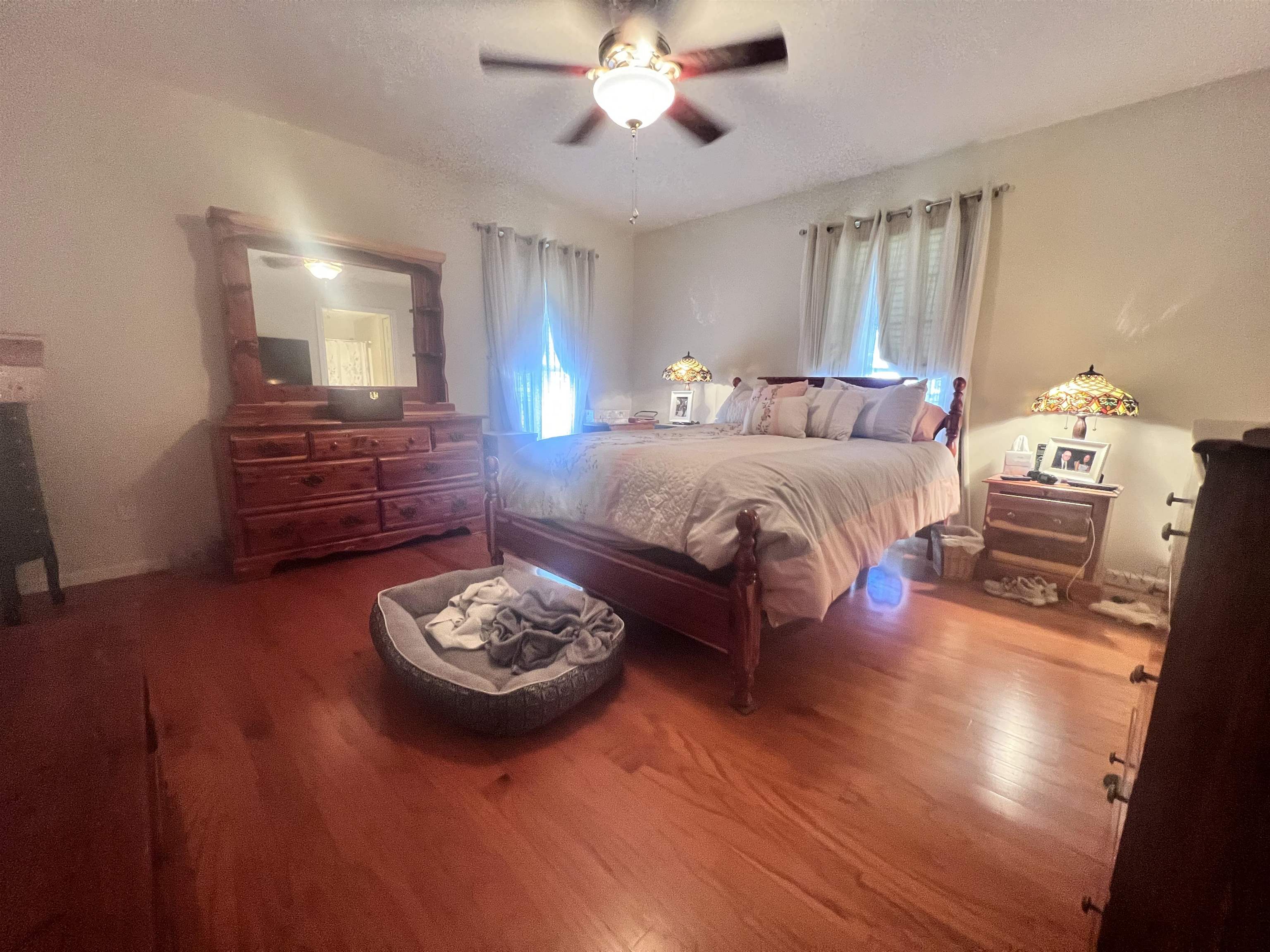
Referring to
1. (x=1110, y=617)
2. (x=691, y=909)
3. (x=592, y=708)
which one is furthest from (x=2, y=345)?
(x=1110, y=617)

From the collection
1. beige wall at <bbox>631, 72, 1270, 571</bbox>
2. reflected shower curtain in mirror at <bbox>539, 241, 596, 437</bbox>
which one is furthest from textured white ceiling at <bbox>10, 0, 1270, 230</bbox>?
reflected shower curtain in mirror at <bbox>539, 241, 596, 437</bbox>

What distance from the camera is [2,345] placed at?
2078mm

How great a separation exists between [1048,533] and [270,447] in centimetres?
404

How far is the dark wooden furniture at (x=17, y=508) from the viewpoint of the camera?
2.07m

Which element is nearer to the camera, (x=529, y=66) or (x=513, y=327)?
(x=529, y=66)

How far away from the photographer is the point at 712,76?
2203 mm

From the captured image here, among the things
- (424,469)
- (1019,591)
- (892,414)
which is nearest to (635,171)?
(892,414)

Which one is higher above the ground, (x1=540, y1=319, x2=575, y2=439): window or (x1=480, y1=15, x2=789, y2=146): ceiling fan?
(x1=480, y1=15, x2=789, y2=146): ceiling fan

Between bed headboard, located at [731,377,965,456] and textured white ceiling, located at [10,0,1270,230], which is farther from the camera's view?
bed headboard, located at [731,377,965,456]

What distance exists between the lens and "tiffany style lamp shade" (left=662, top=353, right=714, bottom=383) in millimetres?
4059

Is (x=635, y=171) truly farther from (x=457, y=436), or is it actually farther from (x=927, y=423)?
(x=927, y=423)

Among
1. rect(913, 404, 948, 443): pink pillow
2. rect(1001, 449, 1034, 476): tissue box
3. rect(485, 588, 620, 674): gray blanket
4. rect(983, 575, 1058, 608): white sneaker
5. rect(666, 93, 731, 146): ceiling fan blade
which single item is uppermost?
rect(666, 93, 731, 146): ceiling fan blade

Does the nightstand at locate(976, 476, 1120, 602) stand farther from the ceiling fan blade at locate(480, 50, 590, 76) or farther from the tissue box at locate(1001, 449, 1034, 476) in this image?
the ceiling fan blade at locate(480, 50, 590, 76)

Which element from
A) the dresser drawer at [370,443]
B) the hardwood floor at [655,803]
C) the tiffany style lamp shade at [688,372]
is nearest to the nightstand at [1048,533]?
the hardwood floor at [655,803]
